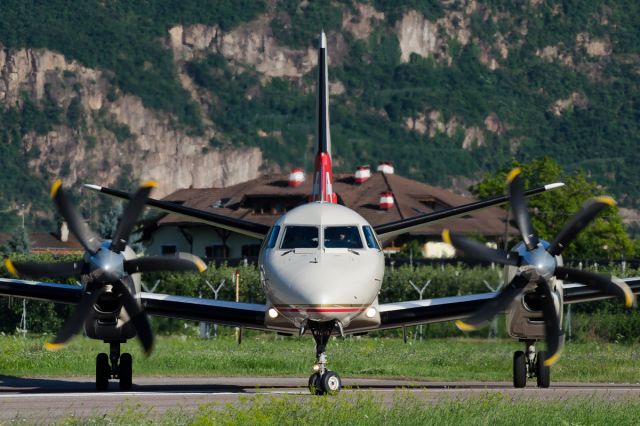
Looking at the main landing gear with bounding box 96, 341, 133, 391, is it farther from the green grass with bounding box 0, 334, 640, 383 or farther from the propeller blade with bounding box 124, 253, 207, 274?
the green grass with bounding box 0, 334, 640, 383

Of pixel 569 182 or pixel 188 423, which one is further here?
pixel 569 182

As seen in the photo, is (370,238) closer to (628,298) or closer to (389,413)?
(628,298)

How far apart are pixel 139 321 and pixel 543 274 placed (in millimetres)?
8082

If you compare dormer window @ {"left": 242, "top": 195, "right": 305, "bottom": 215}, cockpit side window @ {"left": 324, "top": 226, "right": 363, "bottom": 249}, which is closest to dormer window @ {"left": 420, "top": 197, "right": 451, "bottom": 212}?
dormer window @ {"left": 242, "top": 195, "right": 305, "bottom": 215}

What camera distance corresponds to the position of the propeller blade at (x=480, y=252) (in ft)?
A: 91.9

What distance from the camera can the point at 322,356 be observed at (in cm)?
2581

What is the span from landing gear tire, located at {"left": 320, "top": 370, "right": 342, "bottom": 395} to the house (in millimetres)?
76873

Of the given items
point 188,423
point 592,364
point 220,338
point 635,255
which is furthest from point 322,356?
point 635,255

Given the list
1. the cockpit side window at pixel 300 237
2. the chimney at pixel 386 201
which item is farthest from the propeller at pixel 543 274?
the chimney at pixel 386 201

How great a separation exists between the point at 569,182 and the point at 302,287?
106 metres

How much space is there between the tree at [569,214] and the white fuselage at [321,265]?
90013mm

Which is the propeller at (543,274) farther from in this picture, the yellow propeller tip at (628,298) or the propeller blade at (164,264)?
the propeller blade at (164,264)

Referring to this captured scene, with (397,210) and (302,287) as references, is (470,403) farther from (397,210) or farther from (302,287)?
(397,210)

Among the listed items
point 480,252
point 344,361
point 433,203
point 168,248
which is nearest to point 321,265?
point 480,252
